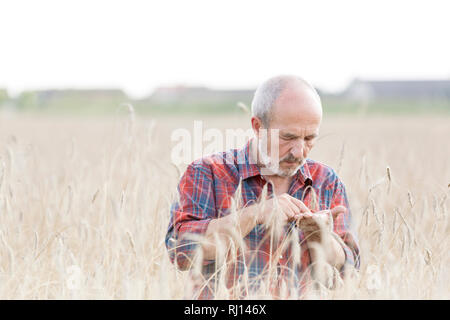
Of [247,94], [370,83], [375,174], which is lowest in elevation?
[375,174]

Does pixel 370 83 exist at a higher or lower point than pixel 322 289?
higher

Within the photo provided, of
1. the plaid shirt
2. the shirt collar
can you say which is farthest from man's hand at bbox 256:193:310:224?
the shirt collar

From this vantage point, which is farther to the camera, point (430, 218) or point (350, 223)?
point (430, 218)

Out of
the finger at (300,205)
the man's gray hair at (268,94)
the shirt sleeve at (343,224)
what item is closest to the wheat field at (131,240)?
the shirt sleeve at (343,224)

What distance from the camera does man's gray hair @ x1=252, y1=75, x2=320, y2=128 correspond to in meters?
1.92

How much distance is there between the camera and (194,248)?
1.92 metres

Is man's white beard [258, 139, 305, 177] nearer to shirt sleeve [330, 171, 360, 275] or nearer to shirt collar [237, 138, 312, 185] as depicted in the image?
shirt collar [237, 138, 312, 185]

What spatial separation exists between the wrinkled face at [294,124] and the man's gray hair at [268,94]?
17 millimetres

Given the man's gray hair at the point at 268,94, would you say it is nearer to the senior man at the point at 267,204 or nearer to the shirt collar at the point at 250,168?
the senior man at the point at 267,204

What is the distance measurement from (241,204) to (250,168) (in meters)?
0.12

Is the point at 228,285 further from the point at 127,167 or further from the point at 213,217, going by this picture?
the point at 127,167

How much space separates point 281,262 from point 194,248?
1.00ft

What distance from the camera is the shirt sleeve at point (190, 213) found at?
1.91 m

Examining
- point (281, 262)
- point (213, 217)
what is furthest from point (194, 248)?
point (281, 262)
